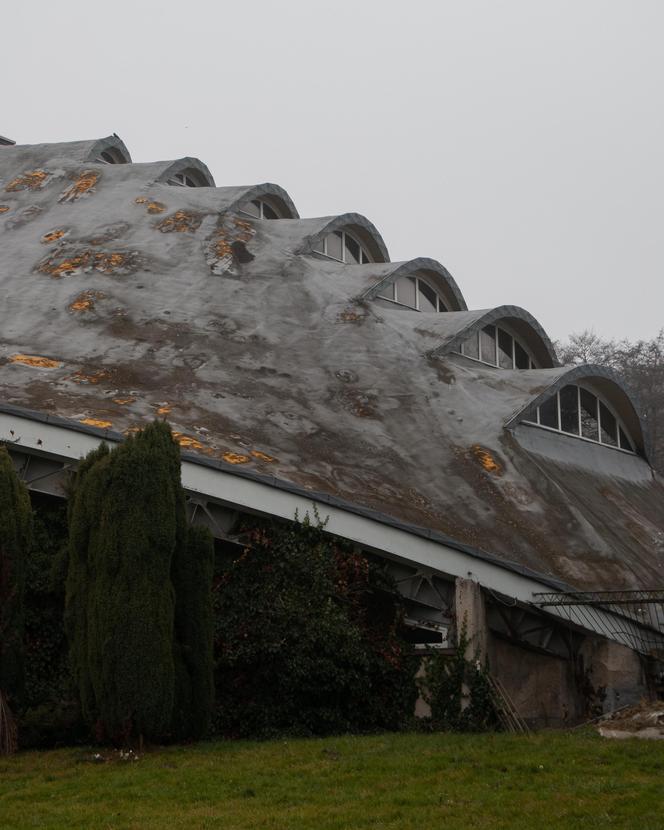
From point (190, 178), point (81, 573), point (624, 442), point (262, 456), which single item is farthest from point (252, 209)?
point (81, 573)

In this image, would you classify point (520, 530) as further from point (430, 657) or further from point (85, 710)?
point (85, 710)

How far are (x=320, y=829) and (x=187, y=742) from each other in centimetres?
600

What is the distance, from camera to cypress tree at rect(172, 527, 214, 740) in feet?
54.2

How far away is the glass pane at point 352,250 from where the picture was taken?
124 feet

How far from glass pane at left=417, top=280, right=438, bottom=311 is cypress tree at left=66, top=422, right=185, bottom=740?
18953 mm

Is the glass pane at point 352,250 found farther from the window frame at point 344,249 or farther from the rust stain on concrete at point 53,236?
the rust stain on concrete at point 53,236

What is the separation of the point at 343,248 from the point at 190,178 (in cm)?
735

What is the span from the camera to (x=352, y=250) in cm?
3803

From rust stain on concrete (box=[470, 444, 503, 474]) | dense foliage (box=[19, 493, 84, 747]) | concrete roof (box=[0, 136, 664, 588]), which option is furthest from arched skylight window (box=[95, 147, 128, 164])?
dense foliage (box=[19, 493, 84, 747])

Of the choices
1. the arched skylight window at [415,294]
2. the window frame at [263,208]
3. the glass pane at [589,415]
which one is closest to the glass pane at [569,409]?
the glass pane at [589,415]

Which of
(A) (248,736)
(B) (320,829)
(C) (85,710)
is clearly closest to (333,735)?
(A) (248,736)

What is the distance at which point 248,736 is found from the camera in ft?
59.8

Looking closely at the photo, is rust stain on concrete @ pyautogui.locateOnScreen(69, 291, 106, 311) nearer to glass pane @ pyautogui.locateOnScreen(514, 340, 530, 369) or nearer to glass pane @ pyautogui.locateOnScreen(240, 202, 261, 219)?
glass pane @ pyautogui.locateOnScreen(240, 202, 261, 219)

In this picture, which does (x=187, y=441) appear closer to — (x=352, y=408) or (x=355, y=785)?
(x=352, y=408)
